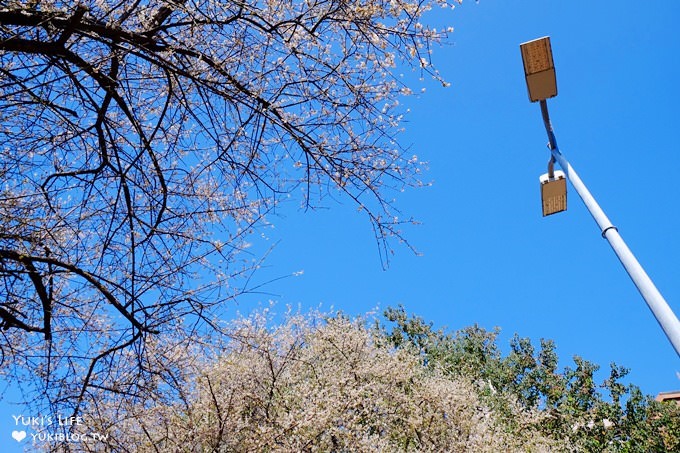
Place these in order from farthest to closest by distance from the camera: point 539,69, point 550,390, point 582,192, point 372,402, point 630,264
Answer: point 550,390, point 372,402, point 539,69, point 582,192, point 630,264

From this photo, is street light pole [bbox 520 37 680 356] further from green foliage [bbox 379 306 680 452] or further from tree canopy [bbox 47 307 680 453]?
green foliage [bbox 379 306 680 452]

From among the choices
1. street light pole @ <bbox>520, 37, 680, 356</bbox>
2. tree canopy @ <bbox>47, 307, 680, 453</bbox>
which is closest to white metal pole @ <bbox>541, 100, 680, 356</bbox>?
street light pole @ <bbox>520, 37, 680, 356</bbox>

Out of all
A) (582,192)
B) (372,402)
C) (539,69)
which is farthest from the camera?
(372,402)

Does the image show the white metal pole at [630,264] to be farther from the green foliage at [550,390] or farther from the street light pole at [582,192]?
the green foliage at [550,390]

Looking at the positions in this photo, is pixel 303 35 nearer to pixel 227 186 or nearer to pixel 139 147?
pixel 227 186

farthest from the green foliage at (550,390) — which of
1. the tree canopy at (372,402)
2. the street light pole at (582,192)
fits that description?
the street light pole at (582,192)

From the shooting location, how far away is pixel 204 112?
10.3 feet

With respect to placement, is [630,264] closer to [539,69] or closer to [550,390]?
[539,69]

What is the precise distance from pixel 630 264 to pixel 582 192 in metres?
0.74

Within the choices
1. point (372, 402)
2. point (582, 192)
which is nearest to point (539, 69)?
point (582, 192)

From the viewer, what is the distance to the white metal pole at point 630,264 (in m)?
2.33

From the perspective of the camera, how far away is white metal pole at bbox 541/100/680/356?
7.66ft

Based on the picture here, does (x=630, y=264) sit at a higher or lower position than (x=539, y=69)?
lower

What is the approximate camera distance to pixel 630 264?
2662 millimetres
